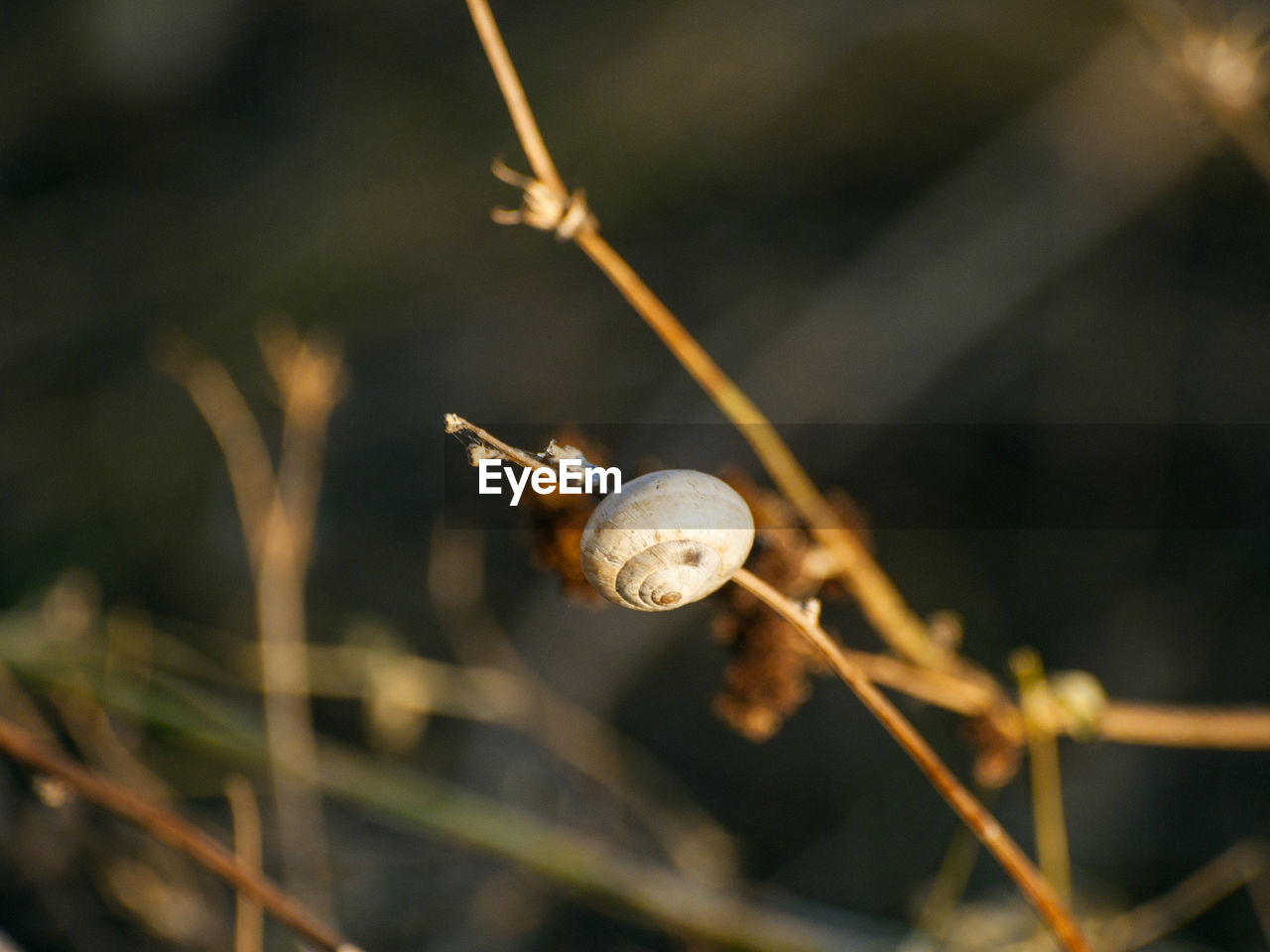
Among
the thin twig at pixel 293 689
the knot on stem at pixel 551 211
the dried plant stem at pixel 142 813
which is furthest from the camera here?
the thin twig at pixel 293 689

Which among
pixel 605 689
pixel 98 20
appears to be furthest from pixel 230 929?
pixel 98 20

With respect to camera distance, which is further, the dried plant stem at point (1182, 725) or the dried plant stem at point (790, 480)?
the dried plant stem at point (1182, 725)

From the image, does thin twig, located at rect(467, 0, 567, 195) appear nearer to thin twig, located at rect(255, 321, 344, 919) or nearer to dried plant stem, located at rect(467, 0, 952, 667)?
dried plant stem, located at rect(467, 0, 952, 667)

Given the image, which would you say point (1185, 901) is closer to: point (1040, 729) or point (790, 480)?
point (1040, 729)

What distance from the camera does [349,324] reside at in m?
2.44

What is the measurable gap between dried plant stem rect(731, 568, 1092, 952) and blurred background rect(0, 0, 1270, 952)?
3.11ft

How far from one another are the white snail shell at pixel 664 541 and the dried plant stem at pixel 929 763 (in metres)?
0.03

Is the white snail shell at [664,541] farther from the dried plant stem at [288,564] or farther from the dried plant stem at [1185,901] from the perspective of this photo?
the dried plant stem at [1185,901]

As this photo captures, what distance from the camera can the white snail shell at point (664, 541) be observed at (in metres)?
0.47

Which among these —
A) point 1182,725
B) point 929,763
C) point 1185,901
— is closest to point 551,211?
point 929,763

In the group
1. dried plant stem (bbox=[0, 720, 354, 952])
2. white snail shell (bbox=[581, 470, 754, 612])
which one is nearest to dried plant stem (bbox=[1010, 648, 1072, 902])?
white snail shell (bbox=[581, 470, 754, 612])

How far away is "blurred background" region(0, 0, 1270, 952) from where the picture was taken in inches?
69.6

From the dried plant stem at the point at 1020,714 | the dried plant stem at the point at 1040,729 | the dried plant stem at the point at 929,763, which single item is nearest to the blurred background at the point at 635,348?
the dried plant stem at the point at 1040,729

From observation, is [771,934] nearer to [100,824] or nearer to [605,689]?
[605,689]
